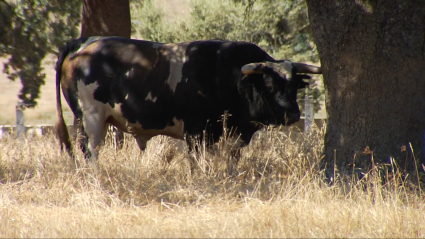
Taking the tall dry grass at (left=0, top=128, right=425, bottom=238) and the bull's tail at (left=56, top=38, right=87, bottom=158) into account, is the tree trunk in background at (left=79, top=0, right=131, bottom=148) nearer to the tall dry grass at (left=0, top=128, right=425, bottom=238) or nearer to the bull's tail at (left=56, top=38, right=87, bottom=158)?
the bull's tail at (left=56, top=38, right=87, bottom=158)

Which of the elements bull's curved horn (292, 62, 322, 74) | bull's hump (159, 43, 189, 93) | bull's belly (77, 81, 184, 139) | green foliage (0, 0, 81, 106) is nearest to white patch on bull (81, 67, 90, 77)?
bull's belly (77, 81, 184, 139)

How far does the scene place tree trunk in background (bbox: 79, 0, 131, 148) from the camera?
9.06 m

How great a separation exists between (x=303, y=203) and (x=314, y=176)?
970mm

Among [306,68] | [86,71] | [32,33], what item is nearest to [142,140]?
[86,71]

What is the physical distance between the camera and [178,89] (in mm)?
7324

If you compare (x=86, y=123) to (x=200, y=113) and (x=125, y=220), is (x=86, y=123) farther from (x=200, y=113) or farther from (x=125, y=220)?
(x=125, y=220)

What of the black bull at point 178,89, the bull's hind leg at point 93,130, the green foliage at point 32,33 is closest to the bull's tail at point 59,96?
the black bull at point 178,89

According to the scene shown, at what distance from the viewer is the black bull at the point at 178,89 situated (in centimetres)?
727

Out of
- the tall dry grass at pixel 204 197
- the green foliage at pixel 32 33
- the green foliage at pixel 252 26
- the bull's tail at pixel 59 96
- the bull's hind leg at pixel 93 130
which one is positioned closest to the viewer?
the tall dry grass at pixel 204 197

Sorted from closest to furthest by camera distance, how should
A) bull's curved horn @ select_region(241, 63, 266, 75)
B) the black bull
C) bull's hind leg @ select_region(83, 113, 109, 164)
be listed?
bull's curved horn @ select_region(241, 63, 266, 75), the black bull, bull's hind leg @ select_region(83, 113, 109, 164)

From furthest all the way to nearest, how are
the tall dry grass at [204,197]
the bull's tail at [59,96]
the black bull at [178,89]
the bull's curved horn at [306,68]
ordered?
the bull's tail at [59,96] < the bull's curved horn at [306,68] < the black bull at [178,89] < the tall dry grass at [204,197]

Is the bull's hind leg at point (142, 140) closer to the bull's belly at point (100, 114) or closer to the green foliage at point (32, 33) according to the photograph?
the bull's belly at point (100, 114)

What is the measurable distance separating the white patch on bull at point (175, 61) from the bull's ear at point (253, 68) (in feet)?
2.79

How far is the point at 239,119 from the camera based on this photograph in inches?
296
